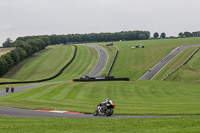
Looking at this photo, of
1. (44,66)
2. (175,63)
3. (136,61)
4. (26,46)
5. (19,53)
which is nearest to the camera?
(175,63)

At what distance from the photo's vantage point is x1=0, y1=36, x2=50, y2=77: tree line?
115 m

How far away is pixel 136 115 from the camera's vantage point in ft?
82.6

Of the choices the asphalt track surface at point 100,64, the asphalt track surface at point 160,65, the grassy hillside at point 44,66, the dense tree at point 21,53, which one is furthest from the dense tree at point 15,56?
the asphalt track surface at point 160,65

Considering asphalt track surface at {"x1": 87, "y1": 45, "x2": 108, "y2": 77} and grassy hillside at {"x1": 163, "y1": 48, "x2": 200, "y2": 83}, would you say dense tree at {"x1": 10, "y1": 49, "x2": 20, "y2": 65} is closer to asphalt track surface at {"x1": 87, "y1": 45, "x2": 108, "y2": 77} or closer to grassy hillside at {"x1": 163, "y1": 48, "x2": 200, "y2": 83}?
asphalt track surface at {"x1": 87, "y1": 45, "x2": 108, "y2": 77}

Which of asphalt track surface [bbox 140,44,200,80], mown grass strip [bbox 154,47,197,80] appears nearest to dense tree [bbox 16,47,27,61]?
asphalt track surface [bbox 140,44,200,80]

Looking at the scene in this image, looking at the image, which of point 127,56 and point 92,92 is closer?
point 92,92

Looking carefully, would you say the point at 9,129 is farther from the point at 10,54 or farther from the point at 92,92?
the point at 10,54

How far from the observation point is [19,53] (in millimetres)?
130875

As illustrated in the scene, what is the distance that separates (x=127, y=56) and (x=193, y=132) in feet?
337

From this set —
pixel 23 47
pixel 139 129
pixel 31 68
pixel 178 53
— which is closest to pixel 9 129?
pixel 139 129

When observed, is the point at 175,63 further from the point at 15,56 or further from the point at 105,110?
the point at 105,110

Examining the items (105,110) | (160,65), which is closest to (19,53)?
(160,65)

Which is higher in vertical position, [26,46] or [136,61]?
[26,46]

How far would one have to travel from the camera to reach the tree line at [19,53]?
378 ft
